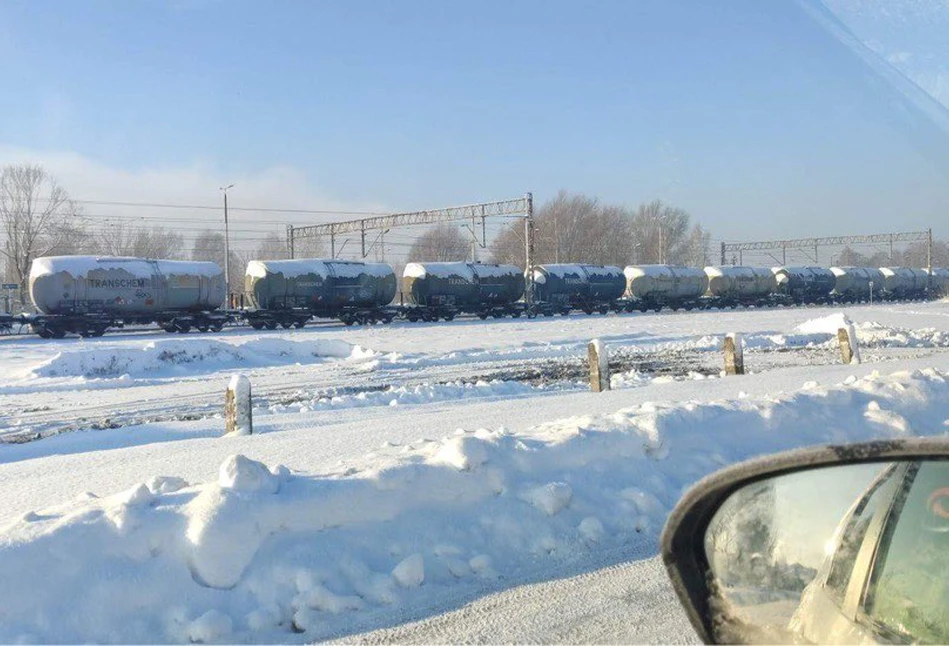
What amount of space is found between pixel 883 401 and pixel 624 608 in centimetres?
673

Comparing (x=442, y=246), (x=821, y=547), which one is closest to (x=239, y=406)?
(x=821, y=547)

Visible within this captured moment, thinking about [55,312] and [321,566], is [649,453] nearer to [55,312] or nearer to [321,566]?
[321,566]

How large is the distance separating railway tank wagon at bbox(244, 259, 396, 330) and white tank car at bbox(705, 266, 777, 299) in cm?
3118

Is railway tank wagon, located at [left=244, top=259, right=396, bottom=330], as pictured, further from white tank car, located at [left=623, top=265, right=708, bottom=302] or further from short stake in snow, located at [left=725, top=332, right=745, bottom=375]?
short stake in snow, located at [left=725, top=332, right=745, bottom=375]

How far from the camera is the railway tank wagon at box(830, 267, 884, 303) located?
7644 cm

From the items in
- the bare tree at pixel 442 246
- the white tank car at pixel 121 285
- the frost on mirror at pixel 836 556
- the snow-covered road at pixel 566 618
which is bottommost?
the snow-covered road at pixel 566 618

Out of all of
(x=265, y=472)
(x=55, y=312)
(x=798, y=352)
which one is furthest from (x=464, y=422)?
(x=55, y=312)

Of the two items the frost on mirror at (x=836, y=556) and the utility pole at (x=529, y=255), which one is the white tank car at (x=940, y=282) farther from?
the frost on mirror at (x=836, y=556)

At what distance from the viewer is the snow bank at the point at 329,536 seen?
4316 millimetres

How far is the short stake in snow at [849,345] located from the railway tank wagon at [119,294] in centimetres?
3164

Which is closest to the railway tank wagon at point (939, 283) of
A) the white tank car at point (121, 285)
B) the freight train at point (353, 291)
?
the freight train at point (353, 291)

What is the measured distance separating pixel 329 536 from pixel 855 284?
266ft

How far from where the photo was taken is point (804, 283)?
72812 mm

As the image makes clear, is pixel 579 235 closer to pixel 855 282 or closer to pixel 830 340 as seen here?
pixel 855 282
